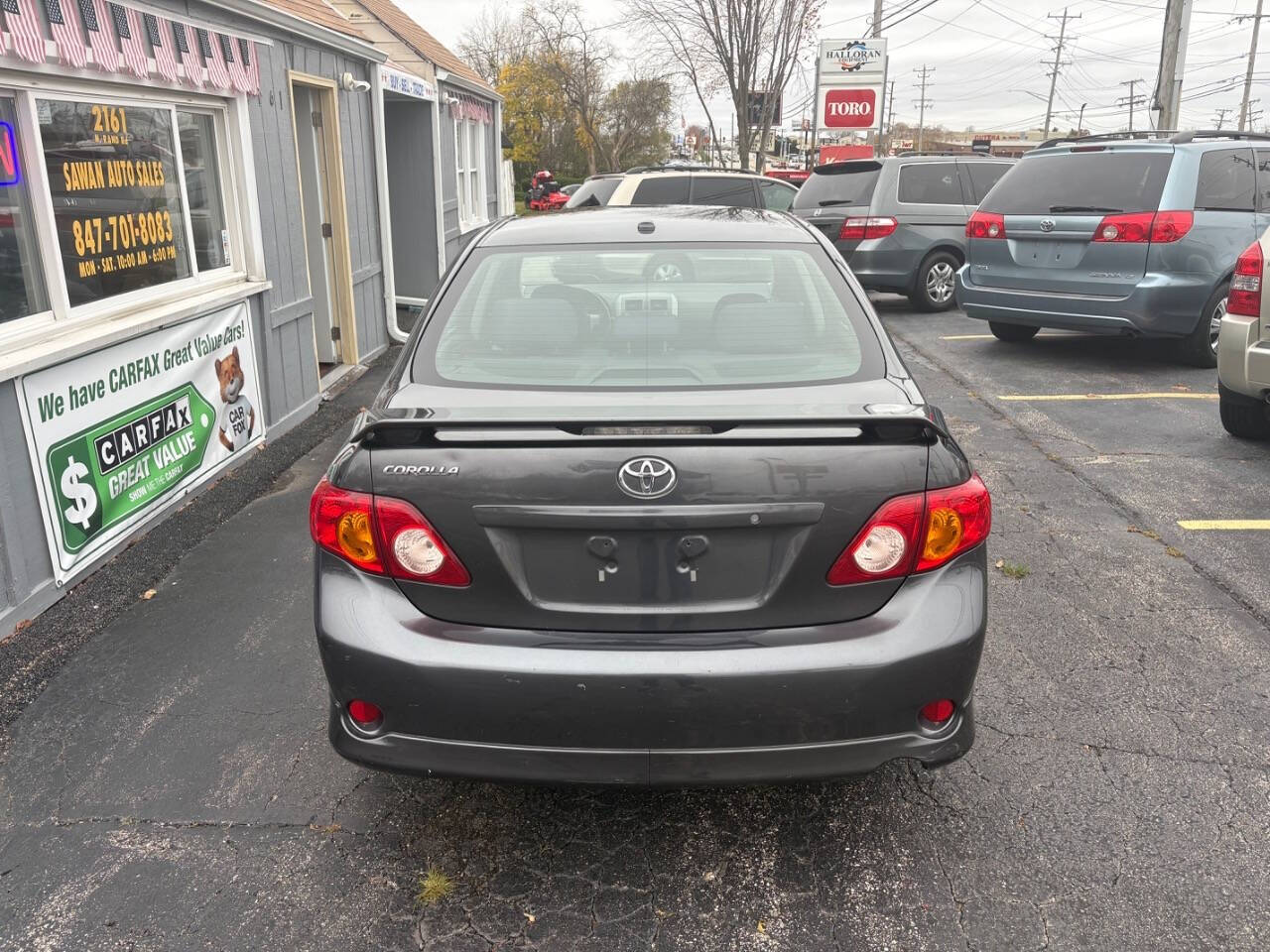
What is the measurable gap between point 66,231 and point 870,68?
2313 centimetres

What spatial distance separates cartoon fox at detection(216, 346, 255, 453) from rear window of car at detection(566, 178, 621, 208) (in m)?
6.27

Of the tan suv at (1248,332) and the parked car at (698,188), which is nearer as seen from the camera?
the tan suv at (1248,332)

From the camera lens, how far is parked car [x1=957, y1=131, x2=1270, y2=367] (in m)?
7.77

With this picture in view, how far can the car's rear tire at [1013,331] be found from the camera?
9.88m

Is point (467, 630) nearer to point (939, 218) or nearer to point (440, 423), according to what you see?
point (440, 423)

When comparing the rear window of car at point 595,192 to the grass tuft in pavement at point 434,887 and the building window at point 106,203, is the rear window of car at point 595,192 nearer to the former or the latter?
→ the building window at point 106,203

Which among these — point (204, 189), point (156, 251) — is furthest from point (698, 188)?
point (156, 251)

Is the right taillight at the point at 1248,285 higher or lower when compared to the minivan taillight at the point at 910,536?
higher

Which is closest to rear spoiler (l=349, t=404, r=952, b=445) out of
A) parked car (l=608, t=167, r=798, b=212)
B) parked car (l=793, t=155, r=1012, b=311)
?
parked car (l=608, t=167, r=798, b=212)

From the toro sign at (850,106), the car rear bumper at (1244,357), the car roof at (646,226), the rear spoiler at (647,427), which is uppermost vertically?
the toro sign at (850,106)

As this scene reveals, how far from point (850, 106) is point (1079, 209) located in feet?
57.1

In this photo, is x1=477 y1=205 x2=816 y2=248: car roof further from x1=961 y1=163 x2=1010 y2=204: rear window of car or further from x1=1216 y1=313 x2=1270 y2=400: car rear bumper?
x1=961 y1=163 x2=1010 y2=204: rear window of car

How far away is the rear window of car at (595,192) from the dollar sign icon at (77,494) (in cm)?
810

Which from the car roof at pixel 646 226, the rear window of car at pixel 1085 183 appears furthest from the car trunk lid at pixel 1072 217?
the car roof at pixel 646 226
